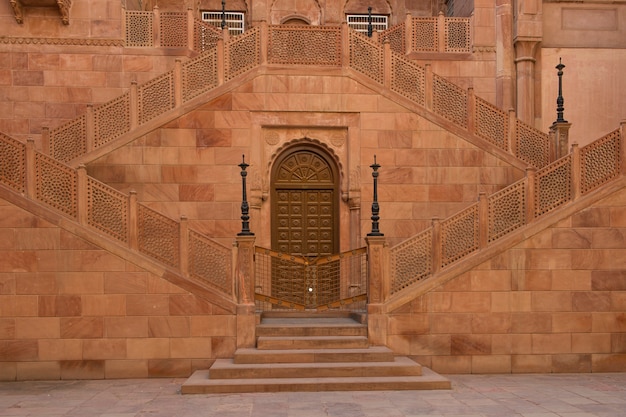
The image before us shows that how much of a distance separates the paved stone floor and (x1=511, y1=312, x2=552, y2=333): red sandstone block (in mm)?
1088

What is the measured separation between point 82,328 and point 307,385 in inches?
160

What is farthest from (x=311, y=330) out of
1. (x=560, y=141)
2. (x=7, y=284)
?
(x=560, y=141)

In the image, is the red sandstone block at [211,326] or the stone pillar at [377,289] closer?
the red sandstone block at [211,326]

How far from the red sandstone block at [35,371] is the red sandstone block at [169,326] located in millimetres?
1810

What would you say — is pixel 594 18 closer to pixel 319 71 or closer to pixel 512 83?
pixel 512 83

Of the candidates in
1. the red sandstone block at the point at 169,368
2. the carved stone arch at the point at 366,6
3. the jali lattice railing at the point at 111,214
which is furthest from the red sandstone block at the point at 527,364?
the carved stone arch at the point at 366,6

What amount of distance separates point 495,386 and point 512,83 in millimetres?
10106

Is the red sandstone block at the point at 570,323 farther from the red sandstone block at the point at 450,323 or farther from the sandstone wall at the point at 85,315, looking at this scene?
the sandstone wall at the point at 85,315

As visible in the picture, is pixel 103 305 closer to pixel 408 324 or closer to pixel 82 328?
pixel 82 328

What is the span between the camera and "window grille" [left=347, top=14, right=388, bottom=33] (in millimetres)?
20453

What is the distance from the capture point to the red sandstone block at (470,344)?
38.0 ft

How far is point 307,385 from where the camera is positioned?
32.7 feet

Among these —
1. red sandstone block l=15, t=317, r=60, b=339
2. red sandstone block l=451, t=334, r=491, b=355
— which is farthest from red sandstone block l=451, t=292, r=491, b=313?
red sandstone block l=15, t=317, r=60, b=339

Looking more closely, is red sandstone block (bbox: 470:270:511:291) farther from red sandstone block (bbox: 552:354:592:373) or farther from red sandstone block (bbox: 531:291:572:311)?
red sandstone block (bbox: 552:354:592:373)
